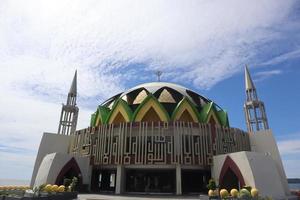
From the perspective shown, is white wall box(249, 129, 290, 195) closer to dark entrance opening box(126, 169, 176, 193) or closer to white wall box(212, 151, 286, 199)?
white wall box(212, 151, 286, 199)

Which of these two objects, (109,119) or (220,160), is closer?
(220,160)

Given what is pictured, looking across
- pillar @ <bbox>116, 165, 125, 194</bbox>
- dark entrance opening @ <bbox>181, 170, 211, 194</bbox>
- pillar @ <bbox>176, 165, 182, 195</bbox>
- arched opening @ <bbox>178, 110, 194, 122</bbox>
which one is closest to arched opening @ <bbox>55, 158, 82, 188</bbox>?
pillar @ <bbox>116, 165, 125, 194</bbox>

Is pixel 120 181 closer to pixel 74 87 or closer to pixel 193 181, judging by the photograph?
pixel 193 181

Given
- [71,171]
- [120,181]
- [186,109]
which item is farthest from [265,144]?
[71,171]

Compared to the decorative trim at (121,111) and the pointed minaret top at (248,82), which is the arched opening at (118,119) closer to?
the decorative trim at (121,111)

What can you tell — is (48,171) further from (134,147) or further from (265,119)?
(265,119)

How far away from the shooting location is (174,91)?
122 ft

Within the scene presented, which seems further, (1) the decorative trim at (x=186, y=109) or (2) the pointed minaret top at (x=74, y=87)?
(2) the pointed minaret top at (x=74, y=87)

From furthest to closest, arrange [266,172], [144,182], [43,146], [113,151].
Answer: [43,146] < [144,182] < [113,151] < [266,172]

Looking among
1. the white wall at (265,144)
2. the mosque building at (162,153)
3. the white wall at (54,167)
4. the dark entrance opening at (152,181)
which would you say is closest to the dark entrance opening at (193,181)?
the mosque building at (162,153)

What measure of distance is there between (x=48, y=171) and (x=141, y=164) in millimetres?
10100

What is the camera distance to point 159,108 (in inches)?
1229

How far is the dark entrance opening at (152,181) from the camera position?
102 ft

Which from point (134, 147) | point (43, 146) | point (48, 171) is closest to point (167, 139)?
point (134, 147)
